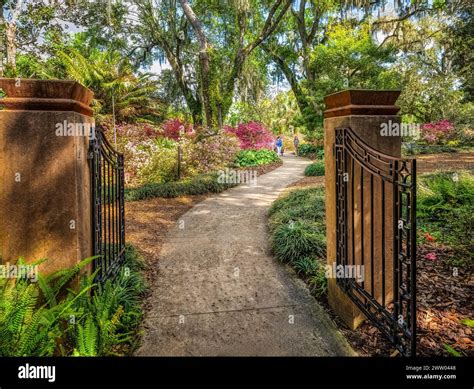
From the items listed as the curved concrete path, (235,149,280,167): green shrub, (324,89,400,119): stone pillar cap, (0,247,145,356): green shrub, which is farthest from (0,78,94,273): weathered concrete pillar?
(235,149,280,167): green shrub

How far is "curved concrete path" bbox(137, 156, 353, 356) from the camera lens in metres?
2.35

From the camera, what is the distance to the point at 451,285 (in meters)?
3.01

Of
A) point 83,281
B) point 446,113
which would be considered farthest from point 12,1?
point 446,113

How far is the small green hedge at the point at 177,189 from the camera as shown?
7.67 m

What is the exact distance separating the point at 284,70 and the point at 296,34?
94.1 inches

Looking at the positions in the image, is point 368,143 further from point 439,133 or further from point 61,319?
point 439,133

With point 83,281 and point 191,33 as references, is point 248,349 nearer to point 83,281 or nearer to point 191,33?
point 83,281

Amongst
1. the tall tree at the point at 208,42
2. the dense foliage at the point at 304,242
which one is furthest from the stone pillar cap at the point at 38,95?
the tall tree at the point at 208,42

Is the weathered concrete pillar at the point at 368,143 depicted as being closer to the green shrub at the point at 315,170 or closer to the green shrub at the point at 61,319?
the green shrub at the point at 61,319

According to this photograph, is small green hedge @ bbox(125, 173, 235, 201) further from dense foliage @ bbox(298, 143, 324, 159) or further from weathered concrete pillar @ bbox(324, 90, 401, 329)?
dense foliage @ bbox(298, 143, 324, 159)

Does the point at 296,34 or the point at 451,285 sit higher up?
the point at 296,34

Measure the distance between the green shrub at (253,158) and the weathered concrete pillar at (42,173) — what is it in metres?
10.2

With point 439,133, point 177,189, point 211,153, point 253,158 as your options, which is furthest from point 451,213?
point 439,133

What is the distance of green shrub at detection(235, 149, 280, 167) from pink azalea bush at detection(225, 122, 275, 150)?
2.59 feet
